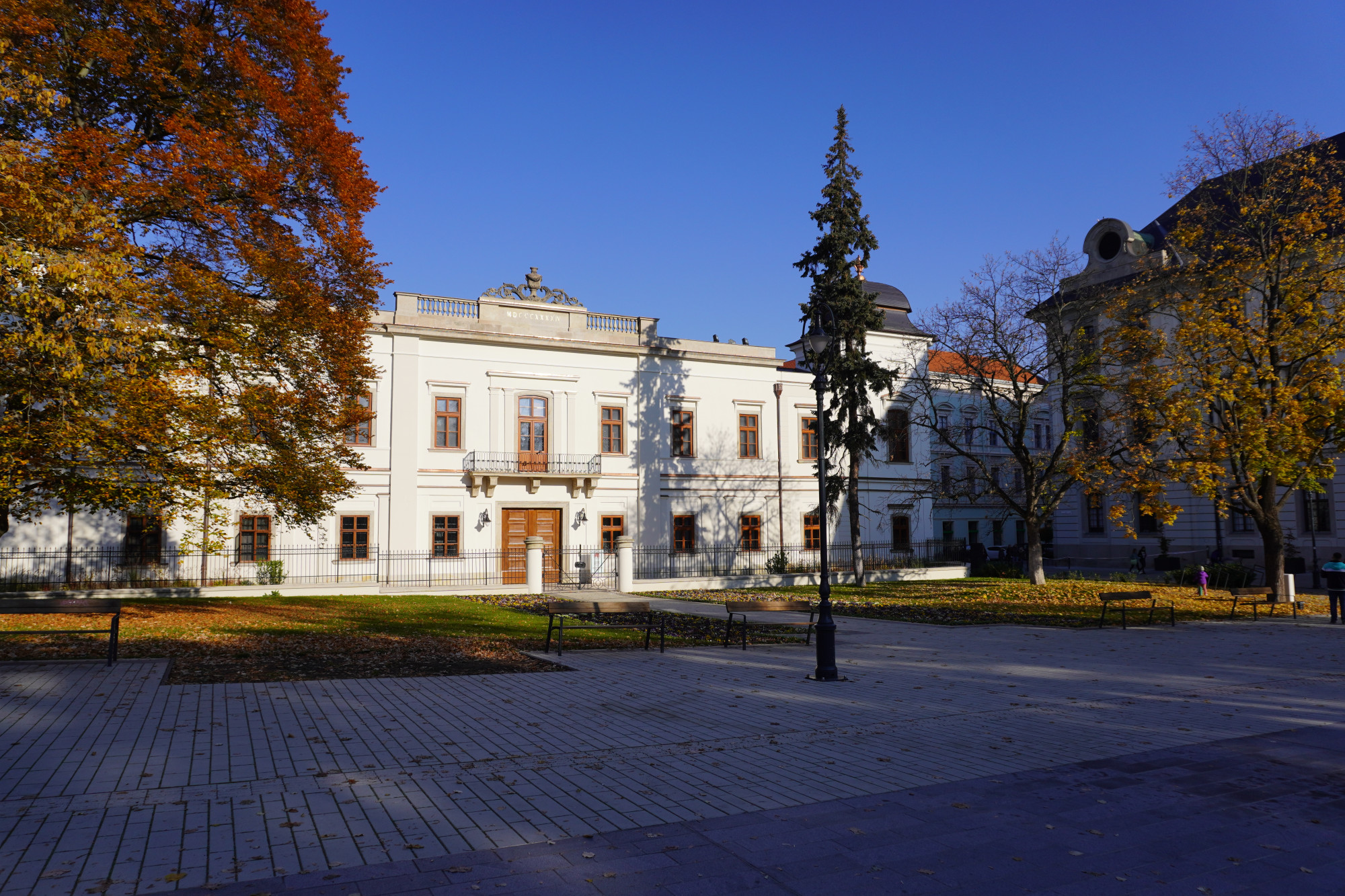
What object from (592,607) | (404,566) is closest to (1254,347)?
(592,607)

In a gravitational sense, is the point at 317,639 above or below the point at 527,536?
below

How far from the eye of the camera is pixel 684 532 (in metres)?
34.6

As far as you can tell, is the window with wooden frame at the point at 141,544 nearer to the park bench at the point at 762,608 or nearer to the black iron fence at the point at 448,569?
the black iron fence at the point at 448,569

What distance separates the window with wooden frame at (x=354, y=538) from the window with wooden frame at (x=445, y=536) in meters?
2.21

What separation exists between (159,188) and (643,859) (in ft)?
49.2

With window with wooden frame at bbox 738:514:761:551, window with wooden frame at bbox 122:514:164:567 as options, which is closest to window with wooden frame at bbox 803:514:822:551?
window with wooden frame at bbox 738:514:761:551

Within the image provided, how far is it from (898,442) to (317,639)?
30.3m

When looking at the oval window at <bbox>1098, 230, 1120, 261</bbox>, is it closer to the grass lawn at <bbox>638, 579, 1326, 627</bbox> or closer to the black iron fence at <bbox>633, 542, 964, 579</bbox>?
the black iron fence at <bbox>633, 542, 964, 579</bbox>

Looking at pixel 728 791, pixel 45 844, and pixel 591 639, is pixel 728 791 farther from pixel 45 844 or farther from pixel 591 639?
pixel 591 639

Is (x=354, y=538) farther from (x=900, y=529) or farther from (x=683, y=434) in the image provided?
(x=900, y=529)

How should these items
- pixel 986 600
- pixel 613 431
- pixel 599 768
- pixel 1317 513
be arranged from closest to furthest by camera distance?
pixel 599 768 < pixel 986 600 < pixel 1317 513 < pixel 613 431

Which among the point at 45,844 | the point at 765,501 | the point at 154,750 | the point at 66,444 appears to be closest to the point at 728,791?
the point at 45,844

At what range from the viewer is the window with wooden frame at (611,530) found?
32.6 metres

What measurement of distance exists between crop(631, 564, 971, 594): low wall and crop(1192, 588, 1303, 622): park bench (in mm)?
10685
